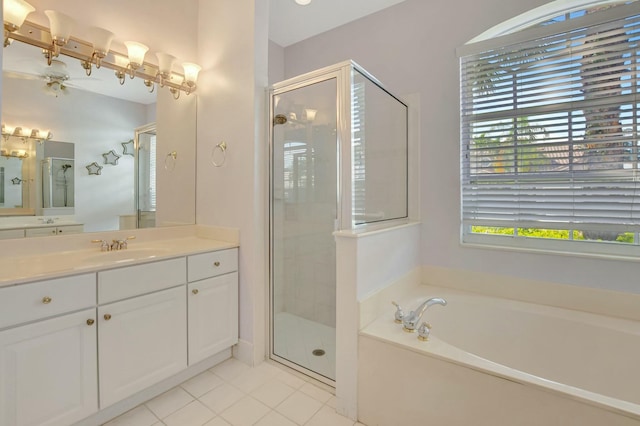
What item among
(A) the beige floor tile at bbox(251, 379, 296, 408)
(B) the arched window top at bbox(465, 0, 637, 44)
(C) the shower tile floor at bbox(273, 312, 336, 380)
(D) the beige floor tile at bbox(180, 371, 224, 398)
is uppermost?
(B) the arched window top at bbox(465, 0, 637, 44)

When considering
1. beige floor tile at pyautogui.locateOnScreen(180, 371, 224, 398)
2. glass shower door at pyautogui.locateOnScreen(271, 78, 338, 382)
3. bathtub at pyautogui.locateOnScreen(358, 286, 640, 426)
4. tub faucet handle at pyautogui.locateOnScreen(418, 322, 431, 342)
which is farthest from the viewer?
glass shower door at pyautogui.locateOnScreen(271, 78, 338, 382)

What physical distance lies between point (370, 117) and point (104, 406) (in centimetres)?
218

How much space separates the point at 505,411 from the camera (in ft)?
3.64

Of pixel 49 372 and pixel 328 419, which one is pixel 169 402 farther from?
pixel 328 419

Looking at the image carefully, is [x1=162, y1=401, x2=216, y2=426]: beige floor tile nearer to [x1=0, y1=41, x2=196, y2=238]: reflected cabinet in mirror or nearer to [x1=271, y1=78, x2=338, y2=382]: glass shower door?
[x1=271, y1=78, x2=338, y2=382]: glass shower door

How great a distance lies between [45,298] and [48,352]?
0.23m

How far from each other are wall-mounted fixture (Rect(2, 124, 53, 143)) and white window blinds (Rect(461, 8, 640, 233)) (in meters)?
2.72

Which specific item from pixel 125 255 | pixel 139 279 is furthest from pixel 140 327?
pixel 125 255

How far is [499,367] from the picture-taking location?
3.84 ft

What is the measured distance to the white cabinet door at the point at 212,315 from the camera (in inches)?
70.3

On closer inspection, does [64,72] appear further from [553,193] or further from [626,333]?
[626,333]

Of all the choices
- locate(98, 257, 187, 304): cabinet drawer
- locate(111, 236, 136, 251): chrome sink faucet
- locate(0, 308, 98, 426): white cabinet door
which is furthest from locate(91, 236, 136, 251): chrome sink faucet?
locate(0, 308, 98, 426): white cabinet door

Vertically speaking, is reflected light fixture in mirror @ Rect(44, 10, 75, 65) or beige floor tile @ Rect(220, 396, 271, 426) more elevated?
reflected light fixture in mirror @ Rect(44, 10, 75, 65)

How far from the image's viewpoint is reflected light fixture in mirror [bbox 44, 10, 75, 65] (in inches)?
60.6
